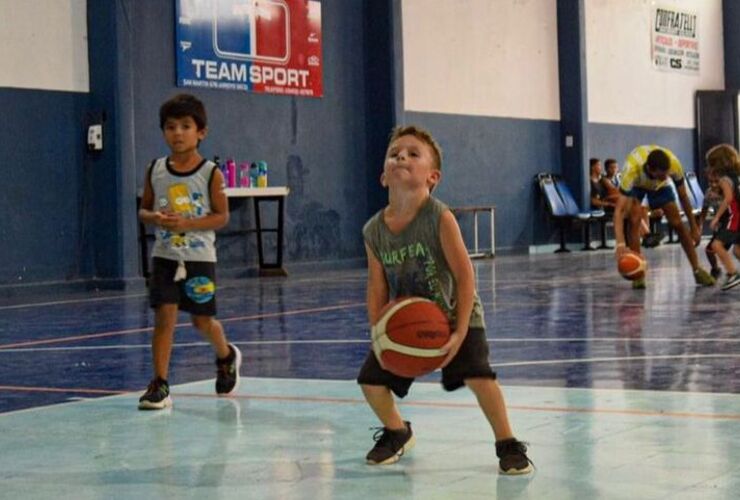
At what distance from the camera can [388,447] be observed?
4.62 metres

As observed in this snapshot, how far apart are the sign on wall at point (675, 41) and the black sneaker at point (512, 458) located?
23.7 meters

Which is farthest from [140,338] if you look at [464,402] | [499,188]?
[499,188]

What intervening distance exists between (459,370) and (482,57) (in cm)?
1821

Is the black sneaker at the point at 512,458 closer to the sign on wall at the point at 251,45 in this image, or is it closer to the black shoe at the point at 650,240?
the black shoe at the point at 650,240

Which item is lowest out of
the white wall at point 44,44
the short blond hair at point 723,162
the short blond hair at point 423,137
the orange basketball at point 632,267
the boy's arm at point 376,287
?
the orange basketball at point 632,267

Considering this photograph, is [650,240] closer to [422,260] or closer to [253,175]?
[253,175]

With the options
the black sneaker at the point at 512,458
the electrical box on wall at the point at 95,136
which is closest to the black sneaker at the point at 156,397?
the black sneaker at the point at 512,458

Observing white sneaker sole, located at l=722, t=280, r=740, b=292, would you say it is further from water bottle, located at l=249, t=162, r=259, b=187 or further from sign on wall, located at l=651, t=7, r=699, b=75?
sign on wall, located at l=651, t=7, r=699, b=75

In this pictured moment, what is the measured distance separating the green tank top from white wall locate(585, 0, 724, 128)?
20950 mm

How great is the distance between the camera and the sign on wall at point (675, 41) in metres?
27.3

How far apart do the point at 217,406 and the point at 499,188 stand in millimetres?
17074

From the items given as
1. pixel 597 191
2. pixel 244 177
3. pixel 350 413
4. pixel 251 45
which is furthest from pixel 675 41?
pixel 350 413

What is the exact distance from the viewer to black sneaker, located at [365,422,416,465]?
15.0 feet

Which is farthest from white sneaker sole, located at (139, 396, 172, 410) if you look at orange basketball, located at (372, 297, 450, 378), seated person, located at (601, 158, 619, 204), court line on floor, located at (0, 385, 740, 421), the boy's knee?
seated person, located at (601, 158, 619, 204)
